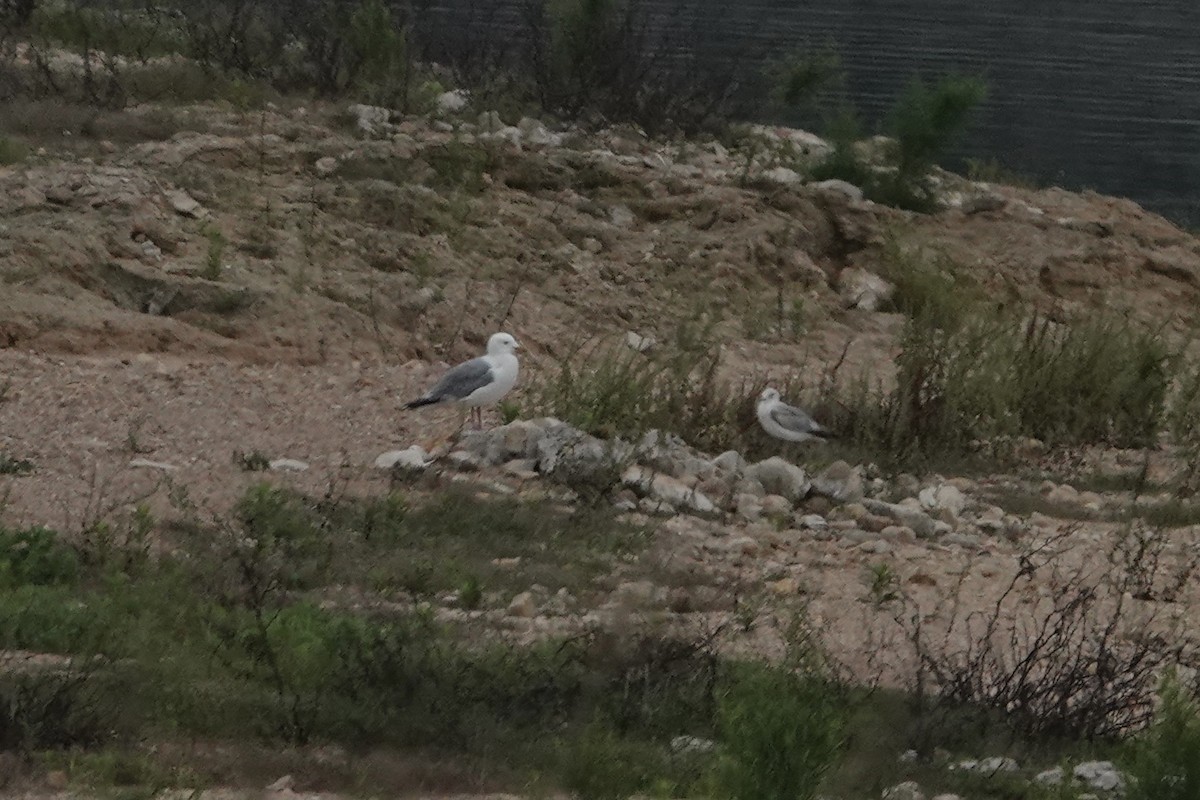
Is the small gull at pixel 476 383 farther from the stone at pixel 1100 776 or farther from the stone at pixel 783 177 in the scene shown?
the stone at pixel 783 177

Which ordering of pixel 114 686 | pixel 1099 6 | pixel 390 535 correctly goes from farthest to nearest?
1. pixel 1099 6
2. pixel 390 535
3. pixel 114 686

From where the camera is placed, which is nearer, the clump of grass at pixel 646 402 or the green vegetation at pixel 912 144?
the clump of grass at pixel 646 402

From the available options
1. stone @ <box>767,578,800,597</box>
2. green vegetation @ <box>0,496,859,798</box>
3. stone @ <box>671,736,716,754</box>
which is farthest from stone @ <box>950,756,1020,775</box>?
stone @ <box>767,578,800,597</box>

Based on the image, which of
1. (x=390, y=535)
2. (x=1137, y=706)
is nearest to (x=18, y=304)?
(x=390, y=535)

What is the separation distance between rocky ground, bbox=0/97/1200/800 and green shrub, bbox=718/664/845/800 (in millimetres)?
690

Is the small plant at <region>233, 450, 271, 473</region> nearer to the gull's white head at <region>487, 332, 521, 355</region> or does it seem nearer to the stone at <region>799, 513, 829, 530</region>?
the gull's white head at <region>487, 332, 521, 355</region>

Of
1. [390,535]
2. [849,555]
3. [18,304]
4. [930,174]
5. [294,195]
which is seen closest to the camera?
[390,535]

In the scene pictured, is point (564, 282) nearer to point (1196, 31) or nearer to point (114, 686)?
point (114, 686)

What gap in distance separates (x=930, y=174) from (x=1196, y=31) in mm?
14652

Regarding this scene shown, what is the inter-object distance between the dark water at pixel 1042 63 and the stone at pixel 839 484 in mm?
8309

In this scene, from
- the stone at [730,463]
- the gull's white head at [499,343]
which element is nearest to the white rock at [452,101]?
the gull's white head at [499,343]

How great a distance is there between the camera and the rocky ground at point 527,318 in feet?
22.4

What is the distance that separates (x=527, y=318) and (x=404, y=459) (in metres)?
2.95

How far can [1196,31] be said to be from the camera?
26703 millimetres
